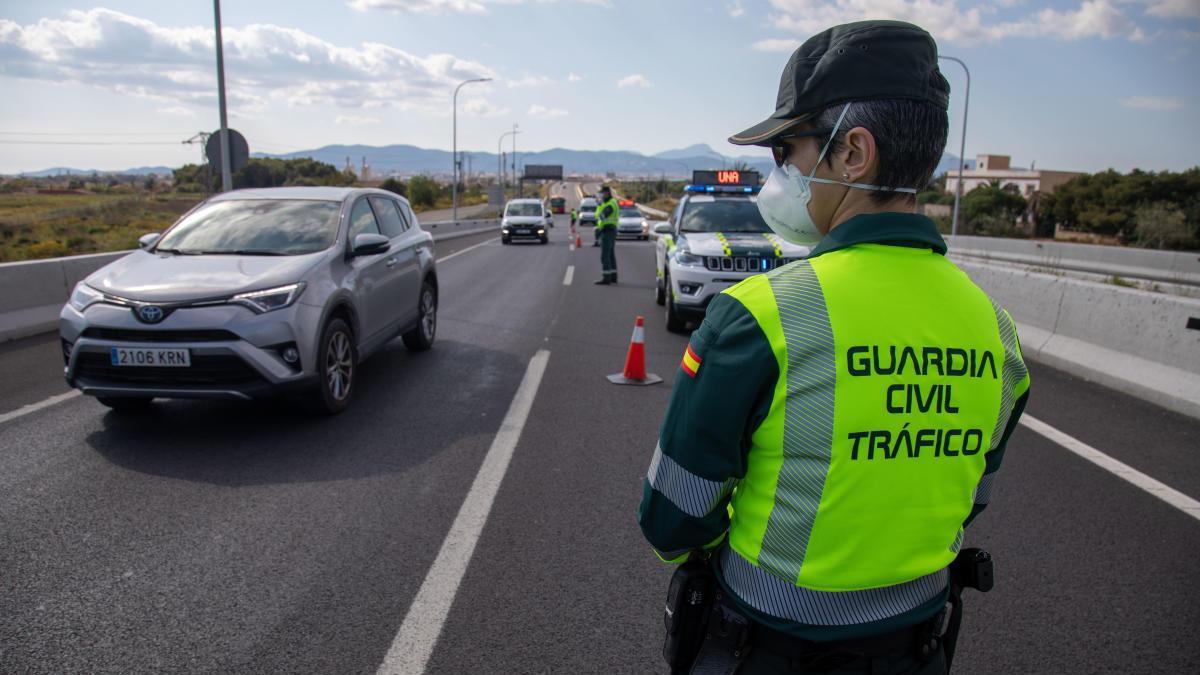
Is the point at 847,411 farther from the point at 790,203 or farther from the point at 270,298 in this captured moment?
the point at 270,298

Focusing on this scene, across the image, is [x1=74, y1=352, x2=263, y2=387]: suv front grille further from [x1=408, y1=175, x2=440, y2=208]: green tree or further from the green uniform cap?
[x1=408, y1=175, x2=440, y2=208]: green tree

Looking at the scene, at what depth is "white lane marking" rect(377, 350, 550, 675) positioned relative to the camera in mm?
3180

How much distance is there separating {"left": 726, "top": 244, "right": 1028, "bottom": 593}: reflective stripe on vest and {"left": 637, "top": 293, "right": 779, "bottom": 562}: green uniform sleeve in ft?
0.10

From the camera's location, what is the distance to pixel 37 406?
664 centimetres

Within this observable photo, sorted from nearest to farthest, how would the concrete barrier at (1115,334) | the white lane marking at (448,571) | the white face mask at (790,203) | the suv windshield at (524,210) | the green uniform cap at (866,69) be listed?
the green uniform cap at (866,69)
the white face mask at (790,203)
the white lane marking at (448,571)
the concrete barrier at (1115,334)
the suv windshield at (524,210)

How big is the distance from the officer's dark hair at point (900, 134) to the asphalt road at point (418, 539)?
2.26 meters

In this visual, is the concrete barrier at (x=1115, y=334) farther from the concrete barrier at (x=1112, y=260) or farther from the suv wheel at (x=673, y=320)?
the concrete barrier at (x=1112, y=260)

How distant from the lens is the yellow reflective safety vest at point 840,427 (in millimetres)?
1409

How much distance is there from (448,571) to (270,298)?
3032 mm

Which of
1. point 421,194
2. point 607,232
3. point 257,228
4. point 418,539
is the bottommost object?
point 418,539

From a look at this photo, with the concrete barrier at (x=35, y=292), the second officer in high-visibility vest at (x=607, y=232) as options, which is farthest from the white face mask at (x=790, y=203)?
the second officer in high-visibility vest at (x=607, y=232)

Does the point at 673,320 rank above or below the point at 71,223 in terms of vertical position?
below

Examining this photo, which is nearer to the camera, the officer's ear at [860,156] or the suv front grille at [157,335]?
the officer's ear at [860,156]

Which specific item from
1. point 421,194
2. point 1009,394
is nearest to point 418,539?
point 1009,394
